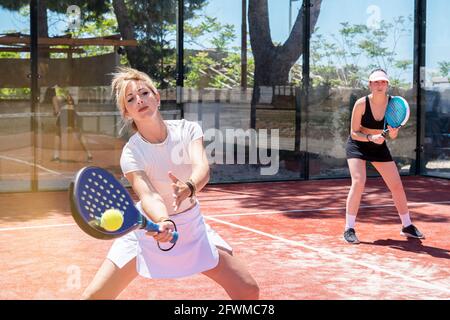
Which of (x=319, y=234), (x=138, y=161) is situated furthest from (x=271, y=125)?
(x=138, y=161)

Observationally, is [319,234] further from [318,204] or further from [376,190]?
[376,190]

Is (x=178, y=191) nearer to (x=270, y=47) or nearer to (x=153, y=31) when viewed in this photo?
(x=153, y=31)

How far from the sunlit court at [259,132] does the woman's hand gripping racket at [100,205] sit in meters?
2.22

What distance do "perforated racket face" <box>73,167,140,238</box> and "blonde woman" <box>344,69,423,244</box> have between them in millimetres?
4291

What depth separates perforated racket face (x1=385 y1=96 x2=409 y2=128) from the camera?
7223 millimetres

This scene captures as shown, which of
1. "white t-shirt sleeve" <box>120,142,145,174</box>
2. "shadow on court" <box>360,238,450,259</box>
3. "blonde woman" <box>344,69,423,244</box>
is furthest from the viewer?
"blonde woman" <box>344,69,423,244</box>

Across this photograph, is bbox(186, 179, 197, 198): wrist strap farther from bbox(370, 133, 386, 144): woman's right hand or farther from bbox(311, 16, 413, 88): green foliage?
bbox(311, 16, 413, 88): green foliage

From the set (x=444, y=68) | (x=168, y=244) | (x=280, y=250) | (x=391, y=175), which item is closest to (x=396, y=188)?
(x=391, y=175)

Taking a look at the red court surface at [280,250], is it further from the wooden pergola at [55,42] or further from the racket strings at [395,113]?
the wooden pergola at [55,42]

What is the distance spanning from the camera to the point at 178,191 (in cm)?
354

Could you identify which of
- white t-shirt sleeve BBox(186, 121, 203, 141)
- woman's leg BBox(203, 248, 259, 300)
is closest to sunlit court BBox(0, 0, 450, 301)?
woman's leg BBox(203, 248, 259, 300)

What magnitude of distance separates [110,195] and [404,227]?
513cm

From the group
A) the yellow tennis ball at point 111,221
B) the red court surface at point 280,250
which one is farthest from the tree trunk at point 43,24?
the yellow tennis ball at point 111,221

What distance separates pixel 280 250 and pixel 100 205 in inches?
164
